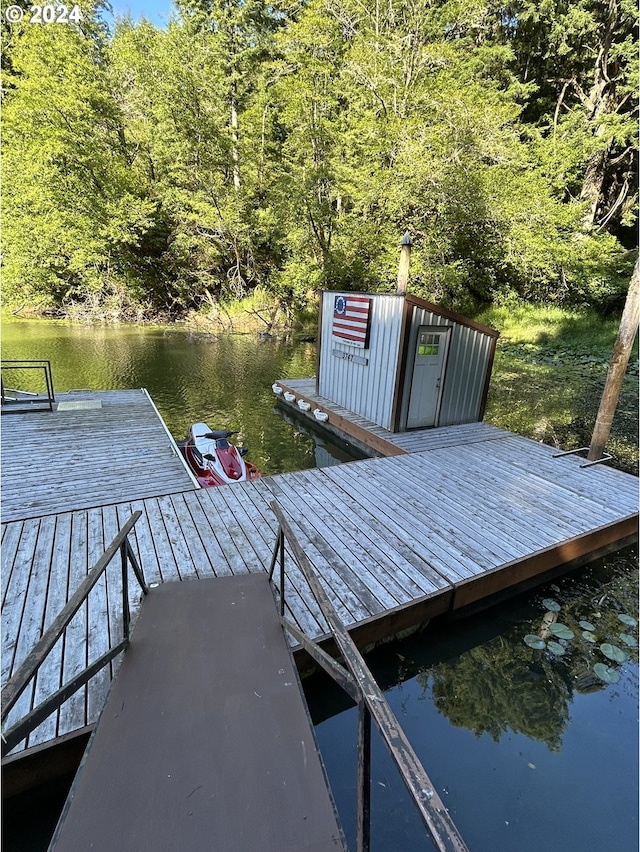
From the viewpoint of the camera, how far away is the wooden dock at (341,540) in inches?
126

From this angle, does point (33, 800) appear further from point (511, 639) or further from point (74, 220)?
point (74, 220)

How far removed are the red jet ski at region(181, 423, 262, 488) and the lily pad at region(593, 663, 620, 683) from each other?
420 centimetres

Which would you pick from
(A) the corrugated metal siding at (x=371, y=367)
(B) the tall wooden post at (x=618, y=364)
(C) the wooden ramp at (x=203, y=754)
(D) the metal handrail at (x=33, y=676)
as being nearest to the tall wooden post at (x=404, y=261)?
(A) the corrugated metal siding at (x=371, y=367)

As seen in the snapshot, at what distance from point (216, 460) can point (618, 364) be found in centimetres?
575

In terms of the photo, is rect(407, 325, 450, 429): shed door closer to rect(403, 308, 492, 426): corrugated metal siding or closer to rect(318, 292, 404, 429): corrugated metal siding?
rect(403, 308, 492, 426): corrugated metal siding

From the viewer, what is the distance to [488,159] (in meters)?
14.9

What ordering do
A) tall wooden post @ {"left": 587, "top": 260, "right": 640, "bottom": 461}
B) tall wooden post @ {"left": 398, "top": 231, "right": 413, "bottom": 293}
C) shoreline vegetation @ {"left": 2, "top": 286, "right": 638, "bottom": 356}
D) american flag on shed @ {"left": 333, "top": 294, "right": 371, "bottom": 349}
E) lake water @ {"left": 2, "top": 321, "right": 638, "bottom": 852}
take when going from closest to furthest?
1. lake water @ {"left": 2, "top": 321, "right": 638, "bottom": 852}
2. tall wooden post @ {"left": 587, "top": 260, "right": 640, "bottom": 461}
3. tall wooden post @ {"left": 398, "top": 231, "right": 413, "bottom": 293}
4. american flag on shed @ {"left": 333, "top": 294, "right": 371, "bottom": 349}
5. shoreline vegetation @ {"left": 2, "top": 286, "right": 638, "bottom": 356}

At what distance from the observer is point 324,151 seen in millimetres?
16906

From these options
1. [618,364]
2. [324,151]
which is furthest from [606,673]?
[324,151]

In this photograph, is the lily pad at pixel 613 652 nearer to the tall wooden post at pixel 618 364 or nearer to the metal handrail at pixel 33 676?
the tall wooden post at pixel 618 364

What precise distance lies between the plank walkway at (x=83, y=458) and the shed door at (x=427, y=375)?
404 centimetres

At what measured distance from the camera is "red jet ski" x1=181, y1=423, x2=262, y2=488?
6.12 meters

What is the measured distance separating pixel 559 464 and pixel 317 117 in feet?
53.3

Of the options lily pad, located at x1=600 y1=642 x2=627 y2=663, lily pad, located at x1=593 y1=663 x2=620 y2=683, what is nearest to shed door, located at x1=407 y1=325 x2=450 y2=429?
lily pad, located at x1=600 y1=642 x2=627 y2=663
